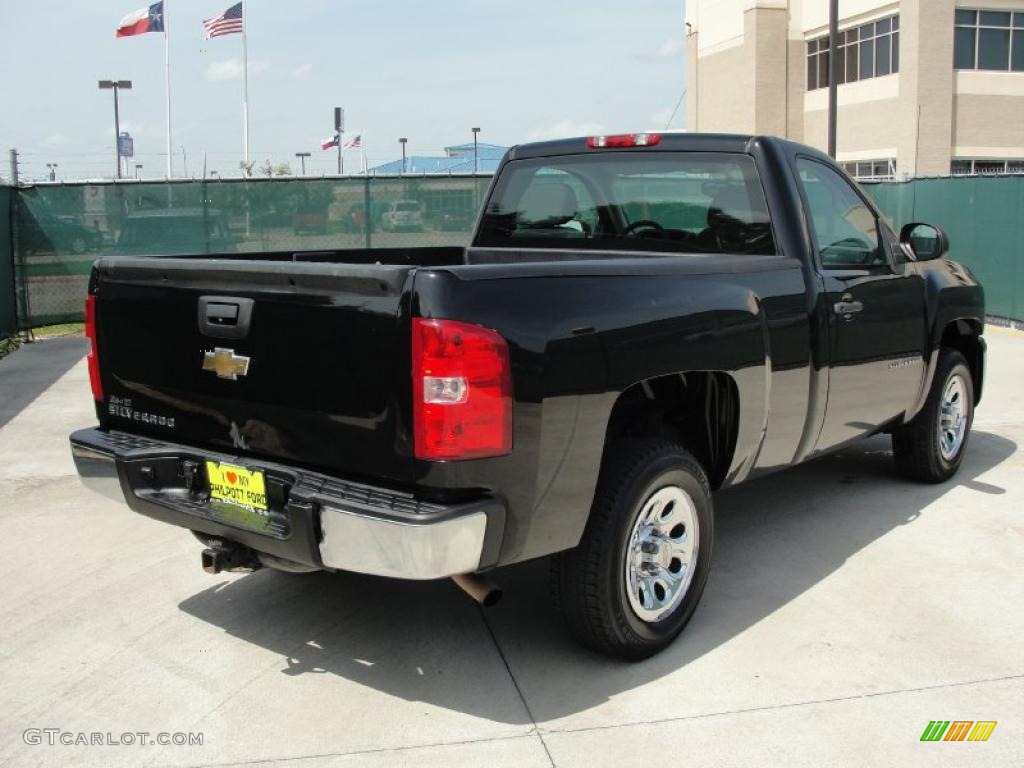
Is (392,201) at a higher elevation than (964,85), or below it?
below

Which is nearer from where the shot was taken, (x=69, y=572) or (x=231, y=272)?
(x=231, y=272)

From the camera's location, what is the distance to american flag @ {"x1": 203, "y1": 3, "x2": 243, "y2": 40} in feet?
103

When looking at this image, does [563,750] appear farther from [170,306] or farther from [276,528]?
[170,306]

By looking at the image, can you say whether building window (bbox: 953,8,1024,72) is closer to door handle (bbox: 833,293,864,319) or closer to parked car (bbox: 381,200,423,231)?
parked car (bbox: 381,200,423,231)

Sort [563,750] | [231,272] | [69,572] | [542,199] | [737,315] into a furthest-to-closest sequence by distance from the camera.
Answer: [542,199], [69,572], [737,315], [231,272], [563,750]

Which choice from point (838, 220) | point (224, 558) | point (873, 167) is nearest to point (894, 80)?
point (873, 167)

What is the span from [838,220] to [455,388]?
286 cm

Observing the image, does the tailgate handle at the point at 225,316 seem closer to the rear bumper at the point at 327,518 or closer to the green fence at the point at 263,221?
the rear bumper at the point at 327,518

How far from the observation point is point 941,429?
6.24m

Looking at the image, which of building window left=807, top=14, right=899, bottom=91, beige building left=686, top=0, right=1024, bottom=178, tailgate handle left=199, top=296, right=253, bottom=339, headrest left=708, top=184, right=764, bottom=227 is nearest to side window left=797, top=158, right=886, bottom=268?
headrest left=708, top=184, right=764, bottom=227

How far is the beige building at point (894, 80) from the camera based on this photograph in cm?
3083

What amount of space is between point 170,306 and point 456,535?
57.6 inches

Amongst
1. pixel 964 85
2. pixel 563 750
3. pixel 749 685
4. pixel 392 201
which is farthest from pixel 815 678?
pixel 964 85

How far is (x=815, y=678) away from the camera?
151 inches
